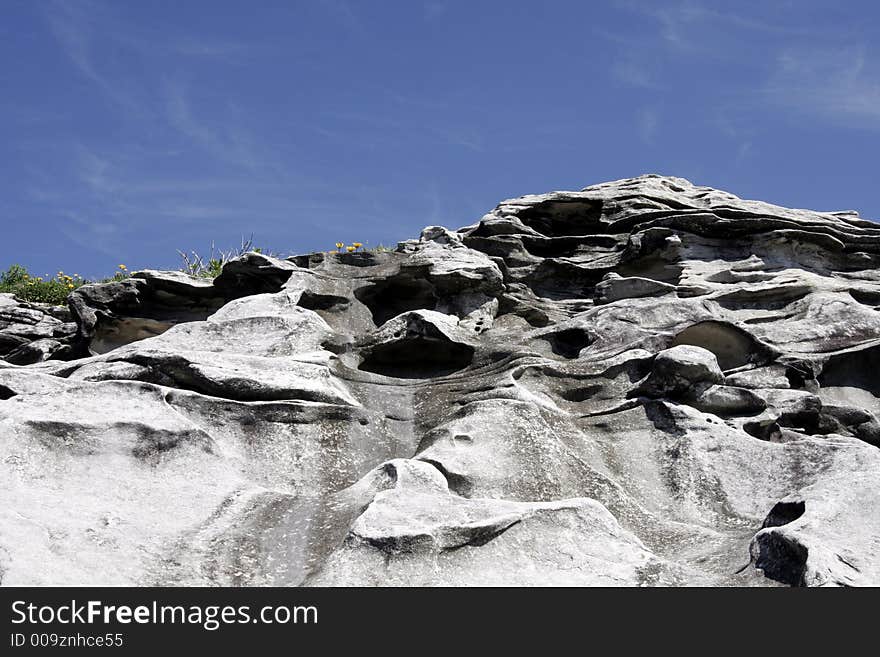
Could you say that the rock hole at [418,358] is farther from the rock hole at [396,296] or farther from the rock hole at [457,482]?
the rock hole at [457,482]

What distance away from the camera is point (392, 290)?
19562 millimetres

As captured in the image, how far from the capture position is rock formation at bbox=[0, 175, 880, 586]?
1012cm

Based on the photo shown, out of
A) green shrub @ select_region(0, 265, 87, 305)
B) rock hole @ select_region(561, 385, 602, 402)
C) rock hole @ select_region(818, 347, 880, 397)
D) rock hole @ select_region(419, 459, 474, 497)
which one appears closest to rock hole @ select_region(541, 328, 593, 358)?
rock hole @ select_region(561, 385, 602, 402)

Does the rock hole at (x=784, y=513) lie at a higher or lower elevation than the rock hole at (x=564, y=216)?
lower

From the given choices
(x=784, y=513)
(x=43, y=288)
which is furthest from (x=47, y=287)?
(x=784, y=513)

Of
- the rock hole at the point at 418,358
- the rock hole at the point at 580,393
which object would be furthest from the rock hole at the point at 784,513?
the rock hole at the point at 418,358

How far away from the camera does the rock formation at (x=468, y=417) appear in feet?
33.2

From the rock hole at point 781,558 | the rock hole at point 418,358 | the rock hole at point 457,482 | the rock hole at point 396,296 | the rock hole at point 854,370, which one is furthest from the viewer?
the rock hole at point 396,296

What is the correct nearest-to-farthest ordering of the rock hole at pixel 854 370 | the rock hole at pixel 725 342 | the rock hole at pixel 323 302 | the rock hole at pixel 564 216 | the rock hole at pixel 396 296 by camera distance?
the rock hole at pixel 725 342, the rock hole at pixel 854 370, the rock hole at pixel 323 302, the rock hole at pixel 396 296, the rock hole at pixel 564 216

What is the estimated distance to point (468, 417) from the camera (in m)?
13.3

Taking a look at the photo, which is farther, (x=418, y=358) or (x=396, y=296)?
(x=396, y=296)

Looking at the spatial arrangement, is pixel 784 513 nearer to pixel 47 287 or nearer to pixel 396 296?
pixel 396 296
